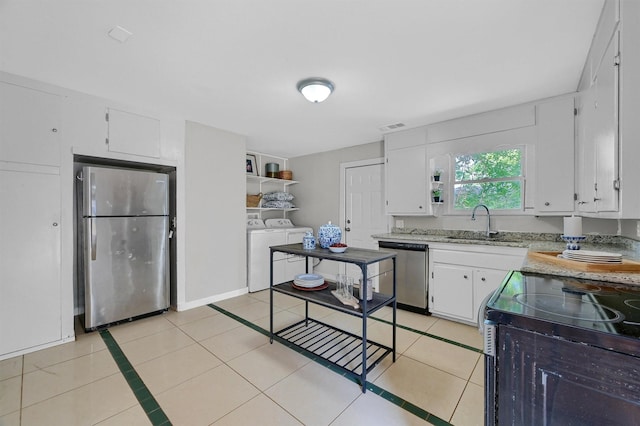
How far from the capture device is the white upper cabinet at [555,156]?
254 cm

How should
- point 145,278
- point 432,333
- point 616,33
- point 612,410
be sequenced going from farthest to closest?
1. point 145,278
2. point 432,333
3. point 616,33
4. point 612,410

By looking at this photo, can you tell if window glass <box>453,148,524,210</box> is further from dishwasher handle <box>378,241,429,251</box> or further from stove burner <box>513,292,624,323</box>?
stove burner <box>513,292,624,323</box>

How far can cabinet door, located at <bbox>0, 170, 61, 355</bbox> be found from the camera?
2186mm

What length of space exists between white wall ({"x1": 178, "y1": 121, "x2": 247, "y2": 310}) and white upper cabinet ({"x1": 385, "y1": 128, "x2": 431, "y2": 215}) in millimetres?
2107

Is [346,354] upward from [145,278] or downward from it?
downward

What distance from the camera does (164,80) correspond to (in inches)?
91.7

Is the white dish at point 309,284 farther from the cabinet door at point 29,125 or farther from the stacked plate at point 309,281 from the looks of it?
the cabinet door at point 29,125

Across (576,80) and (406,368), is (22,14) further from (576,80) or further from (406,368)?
(576,80)


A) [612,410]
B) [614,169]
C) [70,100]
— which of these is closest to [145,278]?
[70,100]

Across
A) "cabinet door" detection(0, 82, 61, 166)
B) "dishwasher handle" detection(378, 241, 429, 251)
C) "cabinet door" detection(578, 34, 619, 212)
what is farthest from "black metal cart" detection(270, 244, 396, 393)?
"cabinet door" detection(0, 82, 61, 166)

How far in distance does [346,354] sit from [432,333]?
102 centimetres

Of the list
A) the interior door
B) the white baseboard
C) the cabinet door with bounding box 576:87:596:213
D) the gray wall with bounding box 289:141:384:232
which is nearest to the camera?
the cabinet door with bounding box 576:87:596:213

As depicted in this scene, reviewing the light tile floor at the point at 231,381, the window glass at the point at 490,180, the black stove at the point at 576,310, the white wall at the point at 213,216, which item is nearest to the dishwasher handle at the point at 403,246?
the window glass at the point at 490,180

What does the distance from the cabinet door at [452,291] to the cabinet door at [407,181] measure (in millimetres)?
811
